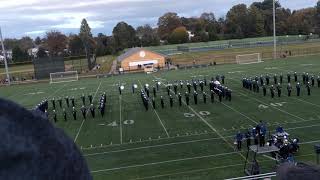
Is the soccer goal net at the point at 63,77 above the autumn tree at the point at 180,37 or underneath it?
underneath

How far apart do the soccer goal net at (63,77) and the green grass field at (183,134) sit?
20898 millimetres

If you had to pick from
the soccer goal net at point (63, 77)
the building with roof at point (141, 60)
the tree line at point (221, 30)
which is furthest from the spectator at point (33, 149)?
the tree line at point (221, 30)

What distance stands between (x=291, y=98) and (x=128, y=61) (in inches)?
1132

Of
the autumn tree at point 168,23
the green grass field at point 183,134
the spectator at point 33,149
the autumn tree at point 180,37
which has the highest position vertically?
the autumn tree at point 168,23

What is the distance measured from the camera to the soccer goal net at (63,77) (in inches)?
1795

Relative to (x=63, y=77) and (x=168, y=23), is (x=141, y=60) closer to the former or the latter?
(x=63, y=77)

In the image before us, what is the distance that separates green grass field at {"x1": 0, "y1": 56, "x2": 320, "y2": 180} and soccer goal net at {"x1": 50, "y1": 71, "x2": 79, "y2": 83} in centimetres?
2090

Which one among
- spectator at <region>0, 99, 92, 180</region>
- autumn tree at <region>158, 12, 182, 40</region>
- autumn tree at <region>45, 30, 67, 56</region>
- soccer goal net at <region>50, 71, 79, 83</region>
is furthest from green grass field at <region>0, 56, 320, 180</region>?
autumn tree at <region>158, 12, 182, 40</region>

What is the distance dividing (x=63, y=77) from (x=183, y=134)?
1286 inches

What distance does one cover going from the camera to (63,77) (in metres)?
47.2

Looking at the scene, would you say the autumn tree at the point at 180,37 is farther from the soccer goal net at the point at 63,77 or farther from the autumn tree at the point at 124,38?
the soccer goal net at the point at 63,77

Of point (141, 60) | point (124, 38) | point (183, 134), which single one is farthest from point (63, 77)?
point (124, 38)

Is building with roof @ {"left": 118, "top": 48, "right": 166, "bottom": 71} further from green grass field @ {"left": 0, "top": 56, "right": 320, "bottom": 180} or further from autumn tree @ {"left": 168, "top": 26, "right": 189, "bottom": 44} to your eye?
autumn tree @ {"left": 168, "top": 26, "right": 189, "bottom": 44}

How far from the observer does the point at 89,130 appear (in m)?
18.3
